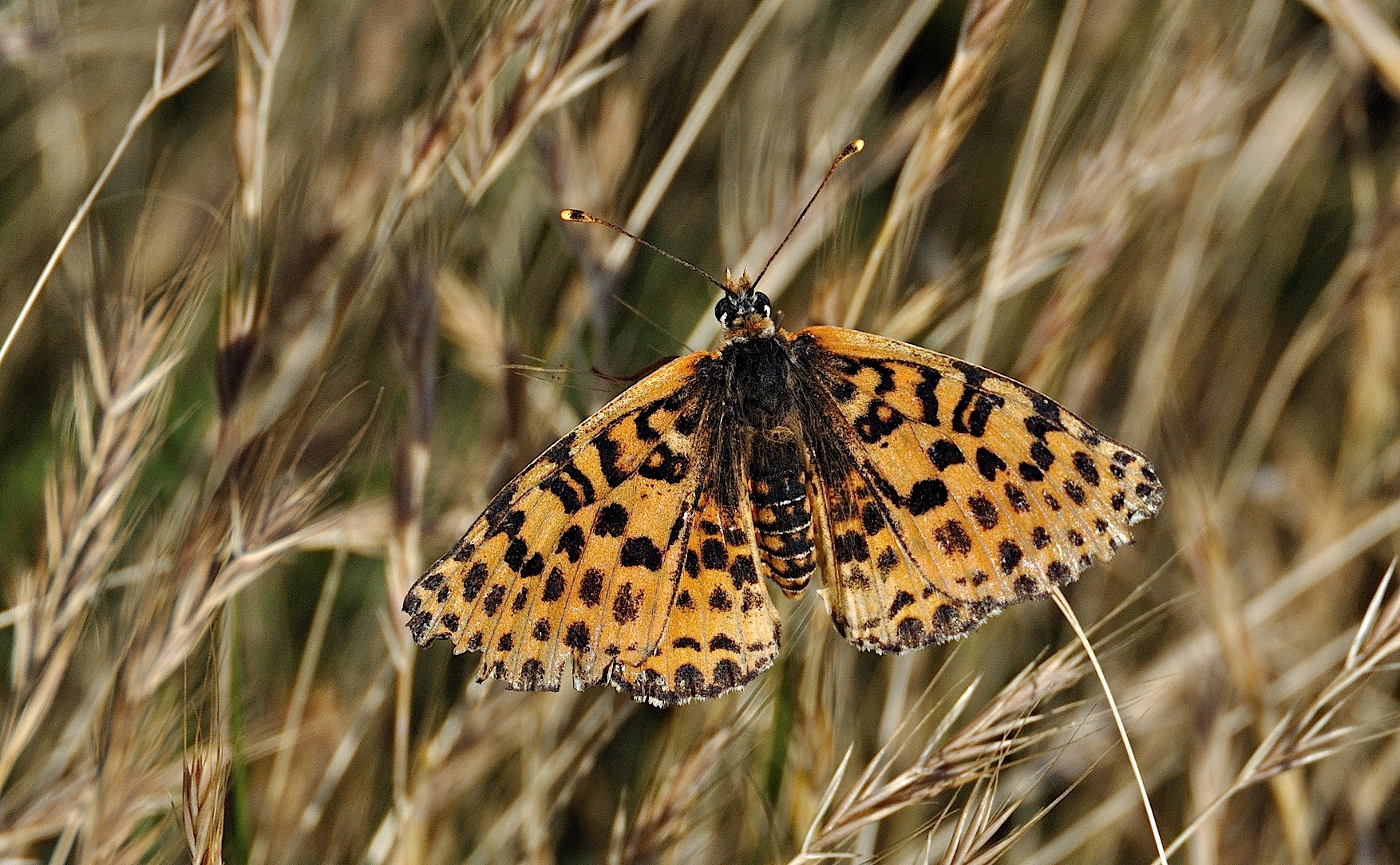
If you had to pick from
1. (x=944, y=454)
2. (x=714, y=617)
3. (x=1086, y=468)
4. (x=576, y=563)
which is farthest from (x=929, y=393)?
(x=576, y=563)

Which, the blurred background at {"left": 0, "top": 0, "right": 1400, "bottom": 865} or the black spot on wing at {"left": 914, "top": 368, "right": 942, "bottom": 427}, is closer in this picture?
the blurred background at {"left": 0, "top": 0, "right": 1400, "bottom": 865}

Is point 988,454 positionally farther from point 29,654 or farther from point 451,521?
point 29,654

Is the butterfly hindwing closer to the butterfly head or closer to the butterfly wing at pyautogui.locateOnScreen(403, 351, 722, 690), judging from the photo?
the butterfly wing at pyautogui.locateOnScreen(403, 351, 722, 690)

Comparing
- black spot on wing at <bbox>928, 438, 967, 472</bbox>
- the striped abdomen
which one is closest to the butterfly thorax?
the striped abdomen

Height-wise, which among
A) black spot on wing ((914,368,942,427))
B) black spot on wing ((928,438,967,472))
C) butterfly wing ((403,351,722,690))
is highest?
black spot on wing ((914,368,942,427))

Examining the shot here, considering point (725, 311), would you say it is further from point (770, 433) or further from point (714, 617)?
point (714, 617)

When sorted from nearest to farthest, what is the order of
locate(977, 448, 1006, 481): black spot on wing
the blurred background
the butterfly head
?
the blurred background, locate(977, 448, 1006, 481): black spot on wing, the butterfly head

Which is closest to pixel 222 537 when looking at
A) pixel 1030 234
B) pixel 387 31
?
pixel 1030 234

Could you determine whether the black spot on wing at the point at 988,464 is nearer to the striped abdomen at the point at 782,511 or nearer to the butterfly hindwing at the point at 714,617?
the striped abdomen at the point at 782,511
